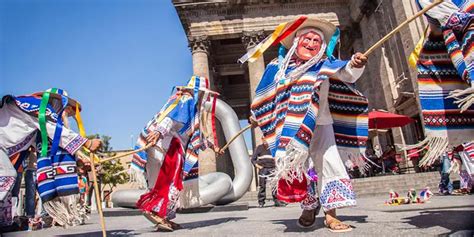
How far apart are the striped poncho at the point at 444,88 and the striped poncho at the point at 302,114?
67cm

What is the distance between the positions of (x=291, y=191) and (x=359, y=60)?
1.57 metres

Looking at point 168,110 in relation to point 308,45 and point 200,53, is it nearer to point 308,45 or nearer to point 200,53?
point 308,45

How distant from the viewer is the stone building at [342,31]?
1688 centimetres

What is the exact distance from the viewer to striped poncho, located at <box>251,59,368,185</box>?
9.95 feet

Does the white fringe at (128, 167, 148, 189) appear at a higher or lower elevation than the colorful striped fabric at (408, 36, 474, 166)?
lower

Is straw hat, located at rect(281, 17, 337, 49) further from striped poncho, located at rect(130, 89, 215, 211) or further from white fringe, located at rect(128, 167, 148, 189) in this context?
white fringe, located at rect(128, 167, 148, 189)

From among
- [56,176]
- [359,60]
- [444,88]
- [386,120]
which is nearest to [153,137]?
[56,176]

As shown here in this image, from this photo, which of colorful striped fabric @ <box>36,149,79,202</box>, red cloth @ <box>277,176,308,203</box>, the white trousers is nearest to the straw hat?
the white trousers

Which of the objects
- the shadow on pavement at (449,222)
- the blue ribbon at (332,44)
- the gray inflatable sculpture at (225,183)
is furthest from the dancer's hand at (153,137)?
the gray inflatable sculpture at (225,183)

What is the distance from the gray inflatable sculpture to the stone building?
662 cm

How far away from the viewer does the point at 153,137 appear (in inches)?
168

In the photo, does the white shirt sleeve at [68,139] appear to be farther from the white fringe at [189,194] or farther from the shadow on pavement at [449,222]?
the shadow on pavement at [449,222]

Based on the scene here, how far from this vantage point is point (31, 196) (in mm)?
6516

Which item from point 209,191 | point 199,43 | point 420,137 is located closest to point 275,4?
point 199,43
